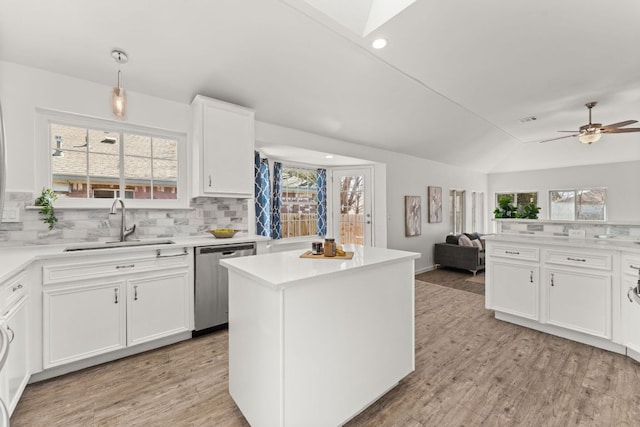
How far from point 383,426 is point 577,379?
165cm

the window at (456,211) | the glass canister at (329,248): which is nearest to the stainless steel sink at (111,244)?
the glass canister at (329,248)

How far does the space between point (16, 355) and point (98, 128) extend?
2.06 m

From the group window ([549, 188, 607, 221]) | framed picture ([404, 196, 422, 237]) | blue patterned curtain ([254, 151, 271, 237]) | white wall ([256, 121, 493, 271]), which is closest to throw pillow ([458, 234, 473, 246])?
white wall ([256, 121, 493, 271])

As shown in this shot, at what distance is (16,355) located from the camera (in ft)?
6.06

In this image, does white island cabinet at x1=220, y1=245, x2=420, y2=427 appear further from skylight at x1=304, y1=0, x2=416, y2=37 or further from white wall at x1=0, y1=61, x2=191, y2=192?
white wall at x1=0, y1=61, x2=191, y2=192

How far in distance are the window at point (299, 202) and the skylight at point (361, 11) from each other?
2608 millimetres

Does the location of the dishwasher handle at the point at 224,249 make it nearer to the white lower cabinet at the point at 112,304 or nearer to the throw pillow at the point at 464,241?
the white lower cabinet at the point at 112,304

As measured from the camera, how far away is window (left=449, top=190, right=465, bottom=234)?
723cm

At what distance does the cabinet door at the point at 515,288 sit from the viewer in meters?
3.06

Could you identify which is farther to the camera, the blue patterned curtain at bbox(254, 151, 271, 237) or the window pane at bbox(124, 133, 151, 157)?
the blue patterned curtain at bbox(254, 151, 271, 237)

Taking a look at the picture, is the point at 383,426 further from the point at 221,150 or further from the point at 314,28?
the point at 314,28

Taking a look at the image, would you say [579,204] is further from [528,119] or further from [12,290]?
[12,290]

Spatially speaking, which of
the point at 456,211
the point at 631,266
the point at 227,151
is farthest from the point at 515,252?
the point at 456,211

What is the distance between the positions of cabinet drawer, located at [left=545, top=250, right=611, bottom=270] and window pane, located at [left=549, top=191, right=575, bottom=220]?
5661mm
